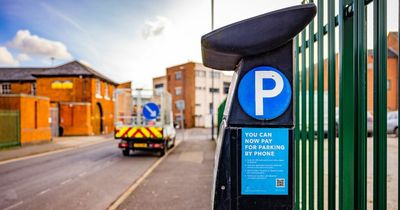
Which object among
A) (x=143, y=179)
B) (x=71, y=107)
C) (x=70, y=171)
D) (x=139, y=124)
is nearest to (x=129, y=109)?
(x=139, y=124)

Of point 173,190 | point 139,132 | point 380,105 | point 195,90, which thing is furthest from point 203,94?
point 380,105

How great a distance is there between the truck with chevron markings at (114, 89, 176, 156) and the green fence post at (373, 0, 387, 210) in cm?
1030

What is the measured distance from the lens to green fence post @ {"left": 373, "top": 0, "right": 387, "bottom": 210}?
1.56 metres

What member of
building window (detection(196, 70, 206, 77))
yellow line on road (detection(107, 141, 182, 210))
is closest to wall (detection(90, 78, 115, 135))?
building window (detection(196, 70, 206, 77))

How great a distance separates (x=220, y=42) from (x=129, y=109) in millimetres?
11352

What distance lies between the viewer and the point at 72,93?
87.3 feet

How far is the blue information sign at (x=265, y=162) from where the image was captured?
1864mm

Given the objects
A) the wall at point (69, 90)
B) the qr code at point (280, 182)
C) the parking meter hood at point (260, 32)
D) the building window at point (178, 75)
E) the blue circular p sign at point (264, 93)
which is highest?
the building window at point (178, 75)

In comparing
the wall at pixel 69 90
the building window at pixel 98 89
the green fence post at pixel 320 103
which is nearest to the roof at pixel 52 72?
the wall at pixel 69 90

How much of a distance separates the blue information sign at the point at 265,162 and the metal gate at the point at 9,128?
15943 mm

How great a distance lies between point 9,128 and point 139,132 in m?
8.47

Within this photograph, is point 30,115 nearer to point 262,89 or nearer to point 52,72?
point 52,72

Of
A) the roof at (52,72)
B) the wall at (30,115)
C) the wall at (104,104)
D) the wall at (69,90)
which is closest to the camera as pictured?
the wall at (30,115)

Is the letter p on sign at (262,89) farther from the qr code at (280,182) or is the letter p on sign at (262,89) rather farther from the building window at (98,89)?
the building window at (98,89)
